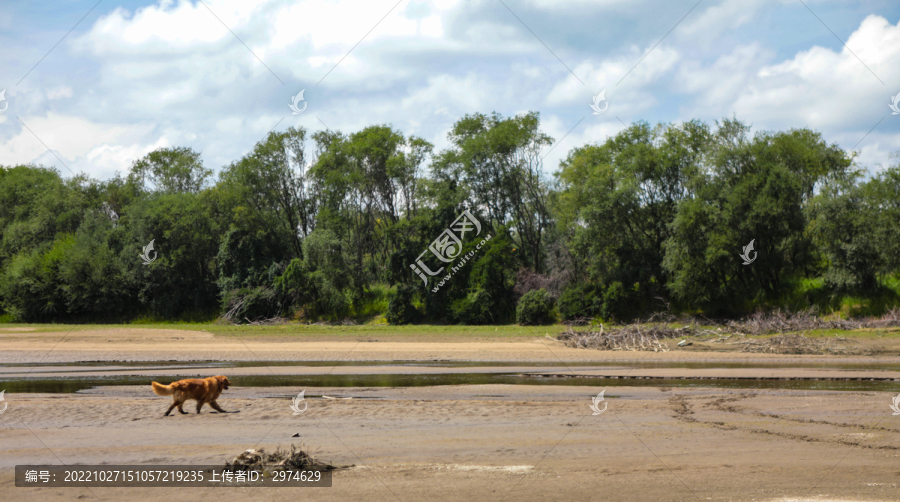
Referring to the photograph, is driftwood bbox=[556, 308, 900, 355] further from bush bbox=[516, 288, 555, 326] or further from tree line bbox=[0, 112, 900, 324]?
bush bbox=[516, 288, 555, 326]

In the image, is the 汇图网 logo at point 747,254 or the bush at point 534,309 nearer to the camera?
the 汇图网 logo at point 747,254

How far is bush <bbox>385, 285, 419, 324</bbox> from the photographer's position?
157 feet

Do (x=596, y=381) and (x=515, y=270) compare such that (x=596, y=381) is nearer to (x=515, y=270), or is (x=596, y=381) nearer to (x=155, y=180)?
(x=515, y=270)

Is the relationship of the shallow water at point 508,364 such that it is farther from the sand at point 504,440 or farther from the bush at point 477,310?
the bush at point 477,310

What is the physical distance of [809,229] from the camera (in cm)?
3922

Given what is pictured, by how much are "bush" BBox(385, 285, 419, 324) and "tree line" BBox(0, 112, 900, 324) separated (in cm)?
17

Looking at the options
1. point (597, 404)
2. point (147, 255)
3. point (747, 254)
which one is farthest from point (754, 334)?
point (147, 255)

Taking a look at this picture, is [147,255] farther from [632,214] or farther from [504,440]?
[504,440]

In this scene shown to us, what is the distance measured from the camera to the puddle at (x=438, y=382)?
16234 mm

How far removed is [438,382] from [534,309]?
26019 mm

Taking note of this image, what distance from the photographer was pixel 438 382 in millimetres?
17891

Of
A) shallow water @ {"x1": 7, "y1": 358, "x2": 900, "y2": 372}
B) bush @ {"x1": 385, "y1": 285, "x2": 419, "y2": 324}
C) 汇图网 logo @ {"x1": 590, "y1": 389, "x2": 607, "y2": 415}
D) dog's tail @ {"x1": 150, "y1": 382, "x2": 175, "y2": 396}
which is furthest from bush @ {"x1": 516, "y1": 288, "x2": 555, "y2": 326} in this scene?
dog's tail @ {"x1": 150, "y1": 382, "x2": 175, "y2": 396}

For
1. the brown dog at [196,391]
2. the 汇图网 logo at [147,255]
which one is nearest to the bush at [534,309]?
the brown dog at [196,391]

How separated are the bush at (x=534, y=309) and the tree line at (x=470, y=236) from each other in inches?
4.9
